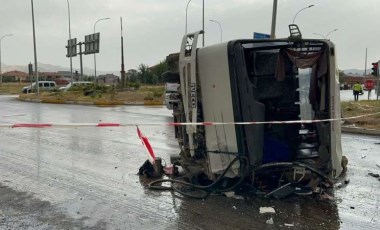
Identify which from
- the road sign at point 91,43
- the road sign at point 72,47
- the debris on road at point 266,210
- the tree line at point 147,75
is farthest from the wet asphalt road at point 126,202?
the tree line at point 147,75

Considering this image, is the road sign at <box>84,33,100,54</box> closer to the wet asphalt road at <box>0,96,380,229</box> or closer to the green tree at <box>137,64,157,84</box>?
the green tree at <box>137,64,157,84</box>

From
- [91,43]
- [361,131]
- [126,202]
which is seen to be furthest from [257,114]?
[91,43]

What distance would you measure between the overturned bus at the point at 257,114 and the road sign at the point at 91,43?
4090cm

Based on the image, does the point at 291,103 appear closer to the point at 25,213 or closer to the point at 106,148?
the point at 25,213

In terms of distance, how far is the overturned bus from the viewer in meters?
5.27

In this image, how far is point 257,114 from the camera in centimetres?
532

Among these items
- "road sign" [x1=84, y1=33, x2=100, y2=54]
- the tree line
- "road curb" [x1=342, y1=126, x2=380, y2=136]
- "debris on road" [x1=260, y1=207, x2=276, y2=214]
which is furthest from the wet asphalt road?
the tree line

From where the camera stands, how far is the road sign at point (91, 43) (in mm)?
45128

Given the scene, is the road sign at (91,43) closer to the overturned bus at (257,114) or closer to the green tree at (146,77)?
the green tree at (146,77)

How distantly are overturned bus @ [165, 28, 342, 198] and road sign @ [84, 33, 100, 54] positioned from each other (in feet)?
134

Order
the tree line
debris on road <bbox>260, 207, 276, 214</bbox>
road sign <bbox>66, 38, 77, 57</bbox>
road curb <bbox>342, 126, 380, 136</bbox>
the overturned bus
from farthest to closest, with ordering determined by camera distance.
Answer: the tree line, road sign <bbox>66, 38, 77, 57</bbox>, road curb <bbox>342, 126, 380, 136</bbox>, the overturned bus, debris on road <bbox>260, 207, 276, 214</bbox>

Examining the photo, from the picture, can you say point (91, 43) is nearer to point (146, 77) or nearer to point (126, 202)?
point (146, 77)

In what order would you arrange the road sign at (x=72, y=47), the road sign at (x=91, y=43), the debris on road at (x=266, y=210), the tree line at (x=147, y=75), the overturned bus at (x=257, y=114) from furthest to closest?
1. the tree line at (x=147, y=75)
2. the road sign at (x=72, y=47)
3. the road sign at (x=91, y=43)
4. the overturned bus at (x=257, y=114)
5. the debris on road at (x=266, y=210)

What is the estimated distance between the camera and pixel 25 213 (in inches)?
200
